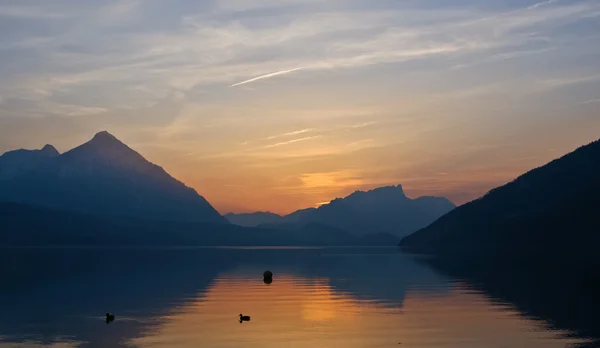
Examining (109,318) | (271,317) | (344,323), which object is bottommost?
(344,323)

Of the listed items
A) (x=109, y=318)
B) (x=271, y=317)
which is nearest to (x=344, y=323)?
(x=271, y=317)

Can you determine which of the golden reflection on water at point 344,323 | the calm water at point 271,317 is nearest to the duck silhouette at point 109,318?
the calm water at point 271,317

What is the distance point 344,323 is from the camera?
60.9 metres

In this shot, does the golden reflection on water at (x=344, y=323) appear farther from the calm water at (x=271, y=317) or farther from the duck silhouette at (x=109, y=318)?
the duck silhouette at (x=109, y=318)

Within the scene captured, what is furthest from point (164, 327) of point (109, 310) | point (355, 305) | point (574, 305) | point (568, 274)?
point (568, 274)

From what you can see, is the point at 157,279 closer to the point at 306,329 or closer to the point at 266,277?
the point at 266,277

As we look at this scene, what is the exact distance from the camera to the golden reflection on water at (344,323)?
5059 cm

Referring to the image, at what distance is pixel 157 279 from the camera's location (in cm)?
11900

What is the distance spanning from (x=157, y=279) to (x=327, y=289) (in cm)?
3537

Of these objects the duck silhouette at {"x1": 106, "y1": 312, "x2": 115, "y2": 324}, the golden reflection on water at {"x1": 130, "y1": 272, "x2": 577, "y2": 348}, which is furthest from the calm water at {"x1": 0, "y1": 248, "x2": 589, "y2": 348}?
the duck silhouette at {"x1": 106, "y1": 312, "x2": 115, "y2": 324}

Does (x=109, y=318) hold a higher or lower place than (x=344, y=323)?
higher

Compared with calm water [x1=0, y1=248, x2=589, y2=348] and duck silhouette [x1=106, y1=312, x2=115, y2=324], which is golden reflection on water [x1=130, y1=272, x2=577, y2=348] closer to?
calm water [x1=0, y1=248, x2=589, y2=348]

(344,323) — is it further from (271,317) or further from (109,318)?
(109,318)

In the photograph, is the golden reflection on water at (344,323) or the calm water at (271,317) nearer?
the golden reflection on water at (344,323)
